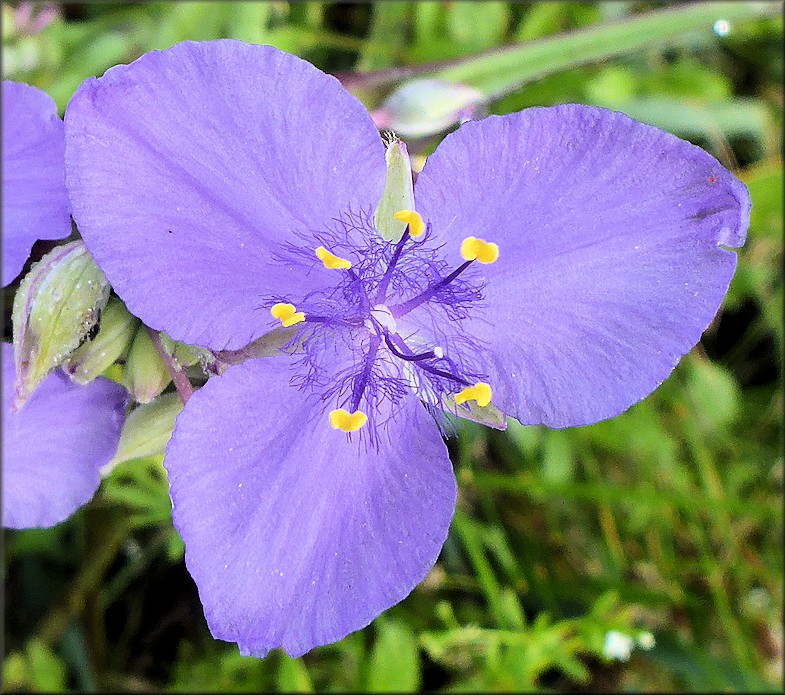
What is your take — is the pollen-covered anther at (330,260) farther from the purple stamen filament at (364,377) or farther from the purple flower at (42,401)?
the purple flower at (42,401)

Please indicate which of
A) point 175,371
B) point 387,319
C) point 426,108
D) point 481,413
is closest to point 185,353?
point 175,371

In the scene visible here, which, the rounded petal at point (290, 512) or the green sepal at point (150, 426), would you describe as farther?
the green sepal at point (150, 426)

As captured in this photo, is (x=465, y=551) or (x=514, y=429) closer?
(x=514, y=429)

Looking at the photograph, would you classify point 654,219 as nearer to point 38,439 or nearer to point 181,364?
point 181,364

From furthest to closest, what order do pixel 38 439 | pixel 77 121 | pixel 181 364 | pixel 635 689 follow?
pixel 635 689 → pixel 38 439 → pixel 181 364 → pixel 77 121

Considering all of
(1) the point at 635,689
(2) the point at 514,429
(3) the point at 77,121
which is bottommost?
(1) the point at 635,689

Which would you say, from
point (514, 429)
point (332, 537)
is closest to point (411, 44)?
point (514, 429)

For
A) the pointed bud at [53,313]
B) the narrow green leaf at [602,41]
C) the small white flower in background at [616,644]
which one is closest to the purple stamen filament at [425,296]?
the pointed bud at [53,313]
